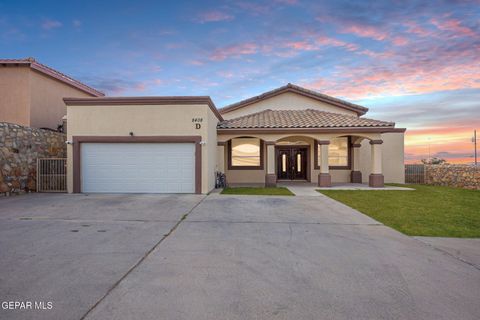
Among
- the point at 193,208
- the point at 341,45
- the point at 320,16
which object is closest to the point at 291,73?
the point at 341,45

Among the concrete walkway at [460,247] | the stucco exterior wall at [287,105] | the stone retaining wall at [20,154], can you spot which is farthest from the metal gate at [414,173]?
the stone retaining wall at [20,154]

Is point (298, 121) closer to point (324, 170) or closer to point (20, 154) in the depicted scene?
point (324, 170)

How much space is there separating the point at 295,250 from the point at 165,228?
3193 mm

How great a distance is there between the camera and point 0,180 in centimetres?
1104

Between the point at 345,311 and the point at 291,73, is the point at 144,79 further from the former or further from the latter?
the point at 345,311

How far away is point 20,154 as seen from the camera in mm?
11984

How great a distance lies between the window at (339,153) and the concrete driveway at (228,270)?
11557 millimetres

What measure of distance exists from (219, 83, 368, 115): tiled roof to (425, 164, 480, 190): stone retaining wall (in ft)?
21.4

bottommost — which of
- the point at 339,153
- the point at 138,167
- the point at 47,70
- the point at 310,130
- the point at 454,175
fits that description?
the point at 454,175

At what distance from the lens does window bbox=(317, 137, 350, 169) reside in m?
18.1

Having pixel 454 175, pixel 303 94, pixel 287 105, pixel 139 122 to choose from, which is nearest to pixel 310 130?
pixel 287 105

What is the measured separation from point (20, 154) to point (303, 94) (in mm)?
18358

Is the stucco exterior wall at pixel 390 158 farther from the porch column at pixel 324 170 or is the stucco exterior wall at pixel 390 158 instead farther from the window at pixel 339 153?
the porch column at pixel 324 170

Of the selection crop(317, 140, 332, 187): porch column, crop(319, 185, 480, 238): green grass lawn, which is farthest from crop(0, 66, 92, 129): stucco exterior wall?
crop(319, 185, 480, 238): green grass lawn
